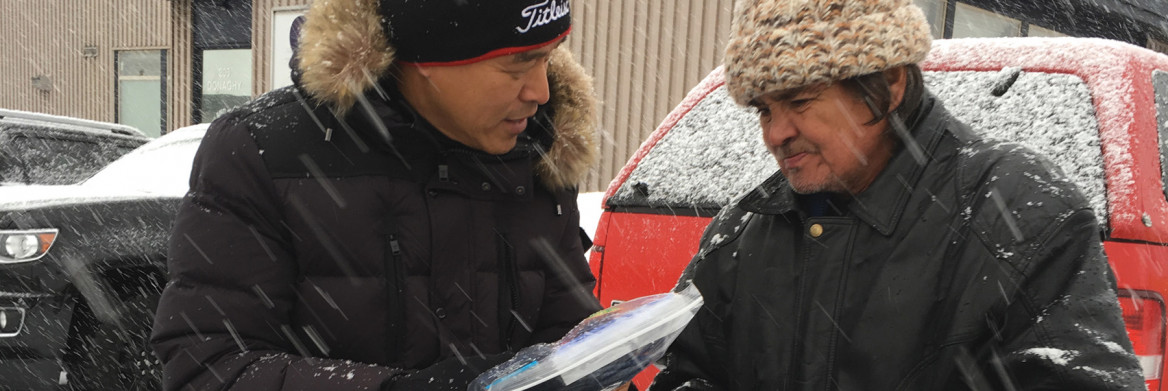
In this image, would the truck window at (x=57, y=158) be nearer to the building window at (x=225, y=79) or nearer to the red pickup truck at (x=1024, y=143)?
the red pickup truck at (x=1024, y=143)

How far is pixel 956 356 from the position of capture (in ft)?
4.68

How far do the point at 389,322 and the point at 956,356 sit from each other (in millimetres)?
977

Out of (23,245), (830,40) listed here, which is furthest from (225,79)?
(830,40)

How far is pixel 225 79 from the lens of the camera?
44.8 ft

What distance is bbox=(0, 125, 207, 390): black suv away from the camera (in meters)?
3.37

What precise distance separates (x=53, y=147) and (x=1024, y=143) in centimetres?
654

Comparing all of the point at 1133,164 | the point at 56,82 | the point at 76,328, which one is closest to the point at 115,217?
the point at 76,328

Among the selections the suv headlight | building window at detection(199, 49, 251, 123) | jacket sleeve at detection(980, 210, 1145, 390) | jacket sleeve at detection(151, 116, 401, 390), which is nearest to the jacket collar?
jacket sleeve at detection(980, 210, 1145, 390)

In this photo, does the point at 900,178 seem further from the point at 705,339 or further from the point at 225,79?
the point at 225,79

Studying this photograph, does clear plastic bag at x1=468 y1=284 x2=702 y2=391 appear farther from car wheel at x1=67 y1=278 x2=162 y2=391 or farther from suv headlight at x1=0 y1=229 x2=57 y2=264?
suv headlight at x1=0 y1=229 x2=57 y2=264

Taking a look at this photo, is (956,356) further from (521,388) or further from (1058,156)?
(1058,156)

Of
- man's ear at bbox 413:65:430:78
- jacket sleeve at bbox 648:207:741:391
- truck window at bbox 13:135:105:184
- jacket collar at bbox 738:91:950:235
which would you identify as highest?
man's ear at bbox 413:65:430:78

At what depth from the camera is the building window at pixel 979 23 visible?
886 centimetres

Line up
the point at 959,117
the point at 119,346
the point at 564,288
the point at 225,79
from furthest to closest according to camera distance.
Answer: the point at 225,79, the point at 119,346, the point at 959,117, the point at 564,288
